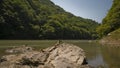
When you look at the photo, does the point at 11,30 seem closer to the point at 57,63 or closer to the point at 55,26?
the point at 55,26

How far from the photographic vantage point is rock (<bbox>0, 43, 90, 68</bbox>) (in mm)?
30328

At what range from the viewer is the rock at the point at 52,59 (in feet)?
99.5

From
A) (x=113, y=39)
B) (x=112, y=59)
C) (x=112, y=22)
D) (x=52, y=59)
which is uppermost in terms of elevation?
(x=112, y=22)

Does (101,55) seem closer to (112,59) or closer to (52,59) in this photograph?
(112,59)

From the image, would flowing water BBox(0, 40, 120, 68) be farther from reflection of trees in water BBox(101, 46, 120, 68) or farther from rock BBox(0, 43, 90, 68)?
rock BBox(0, 43, 90, 68)

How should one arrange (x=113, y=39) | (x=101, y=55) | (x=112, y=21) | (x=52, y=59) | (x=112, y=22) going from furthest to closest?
(x=112, y=21) → (x=112, y=22) → (x=113, y=39) → (x=101, y=55) → (x=52, y=59)

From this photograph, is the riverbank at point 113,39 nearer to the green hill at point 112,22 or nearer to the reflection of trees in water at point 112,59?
the green hill at point 112,22

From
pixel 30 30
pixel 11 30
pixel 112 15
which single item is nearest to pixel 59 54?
pixel 112 15

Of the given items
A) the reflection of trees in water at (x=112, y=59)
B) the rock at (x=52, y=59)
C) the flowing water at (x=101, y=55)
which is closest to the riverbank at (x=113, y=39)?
the flowing water at (x=101, y=55)

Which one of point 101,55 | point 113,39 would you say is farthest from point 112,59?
point 113,39

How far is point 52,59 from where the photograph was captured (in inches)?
1347

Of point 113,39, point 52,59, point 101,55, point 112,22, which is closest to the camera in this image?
point 52,59

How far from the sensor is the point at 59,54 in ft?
123

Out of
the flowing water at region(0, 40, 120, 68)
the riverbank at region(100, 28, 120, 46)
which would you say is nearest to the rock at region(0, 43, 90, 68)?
the flowing water at region(0, 40, 120, 68)
